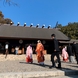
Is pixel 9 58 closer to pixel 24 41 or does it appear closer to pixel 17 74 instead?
pixel 24 41

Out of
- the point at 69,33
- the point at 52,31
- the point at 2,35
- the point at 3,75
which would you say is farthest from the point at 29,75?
the point at 69,33

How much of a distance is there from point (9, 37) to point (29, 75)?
57.4ft

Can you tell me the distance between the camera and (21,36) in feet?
82.2

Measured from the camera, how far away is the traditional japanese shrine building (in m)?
24.9

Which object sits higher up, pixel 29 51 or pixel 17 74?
pixel 29 51

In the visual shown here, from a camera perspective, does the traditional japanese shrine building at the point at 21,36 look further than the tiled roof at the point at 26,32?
No

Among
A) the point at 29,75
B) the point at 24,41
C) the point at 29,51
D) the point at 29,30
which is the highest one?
the point at 29,30

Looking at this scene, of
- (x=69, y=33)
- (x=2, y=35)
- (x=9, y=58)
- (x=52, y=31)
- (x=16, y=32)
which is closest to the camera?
(x=9, y=58)

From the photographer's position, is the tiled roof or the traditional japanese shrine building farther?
the tiled roof

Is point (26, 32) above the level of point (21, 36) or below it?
above

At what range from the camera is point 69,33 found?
4878cm

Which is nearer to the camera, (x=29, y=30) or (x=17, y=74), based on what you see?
(x=17, y=74)

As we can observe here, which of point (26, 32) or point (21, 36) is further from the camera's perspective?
point (26, 32)

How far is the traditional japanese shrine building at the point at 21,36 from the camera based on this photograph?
81.6ft
